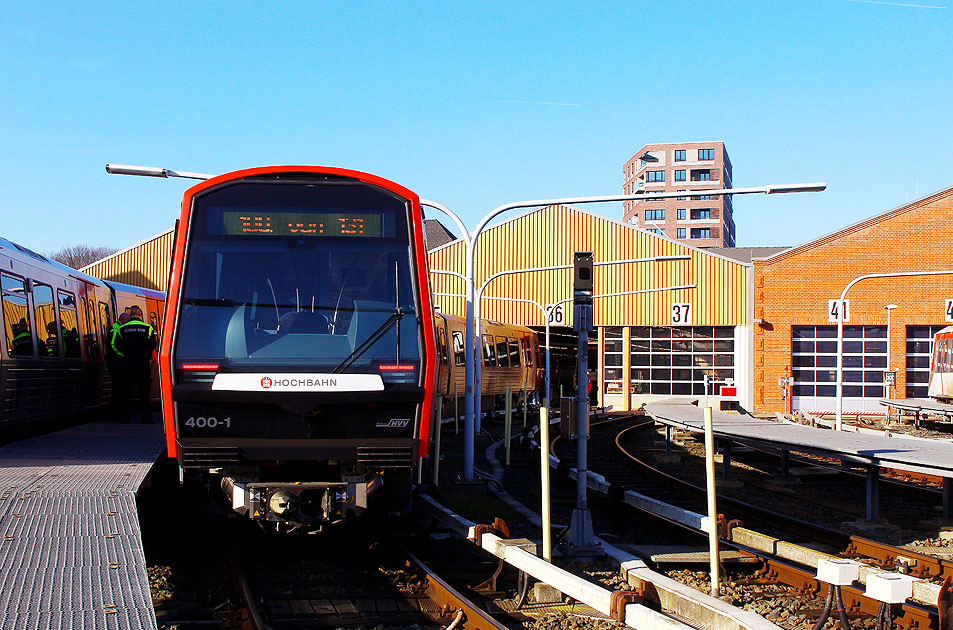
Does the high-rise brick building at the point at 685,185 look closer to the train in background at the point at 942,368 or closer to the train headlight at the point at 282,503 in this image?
the train in background at the point at 942,368

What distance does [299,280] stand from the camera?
822 cm

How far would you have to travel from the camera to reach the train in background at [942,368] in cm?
3650

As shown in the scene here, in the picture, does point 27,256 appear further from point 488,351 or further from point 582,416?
point 488,351

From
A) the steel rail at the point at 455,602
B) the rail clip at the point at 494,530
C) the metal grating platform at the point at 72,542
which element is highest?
the metal grating platform at the point at 72,542

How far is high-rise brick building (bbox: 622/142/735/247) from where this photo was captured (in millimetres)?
114812

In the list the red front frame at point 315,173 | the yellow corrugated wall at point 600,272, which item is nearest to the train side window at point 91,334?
the red front frame at point 315,173

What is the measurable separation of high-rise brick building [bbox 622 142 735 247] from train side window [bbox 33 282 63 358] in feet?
340

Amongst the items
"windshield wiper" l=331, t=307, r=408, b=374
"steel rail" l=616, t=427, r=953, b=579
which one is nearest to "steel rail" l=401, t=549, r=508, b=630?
"windshield wiper" l=331, t=307, r=408, b=374

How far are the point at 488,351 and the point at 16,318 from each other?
68.8 ft

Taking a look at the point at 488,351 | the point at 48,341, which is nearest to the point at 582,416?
the point at 48,341

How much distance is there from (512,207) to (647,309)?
97.2 ft

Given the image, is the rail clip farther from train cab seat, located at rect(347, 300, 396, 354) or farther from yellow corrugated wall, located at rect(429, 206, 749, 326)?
yellow corrugated wall, located at rect(429, 206, 749, 326)

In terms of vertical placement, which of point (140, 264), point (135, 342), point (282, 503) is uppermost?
point (140, 264)

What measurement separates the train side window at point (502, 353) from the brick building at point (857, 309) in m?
13.7
